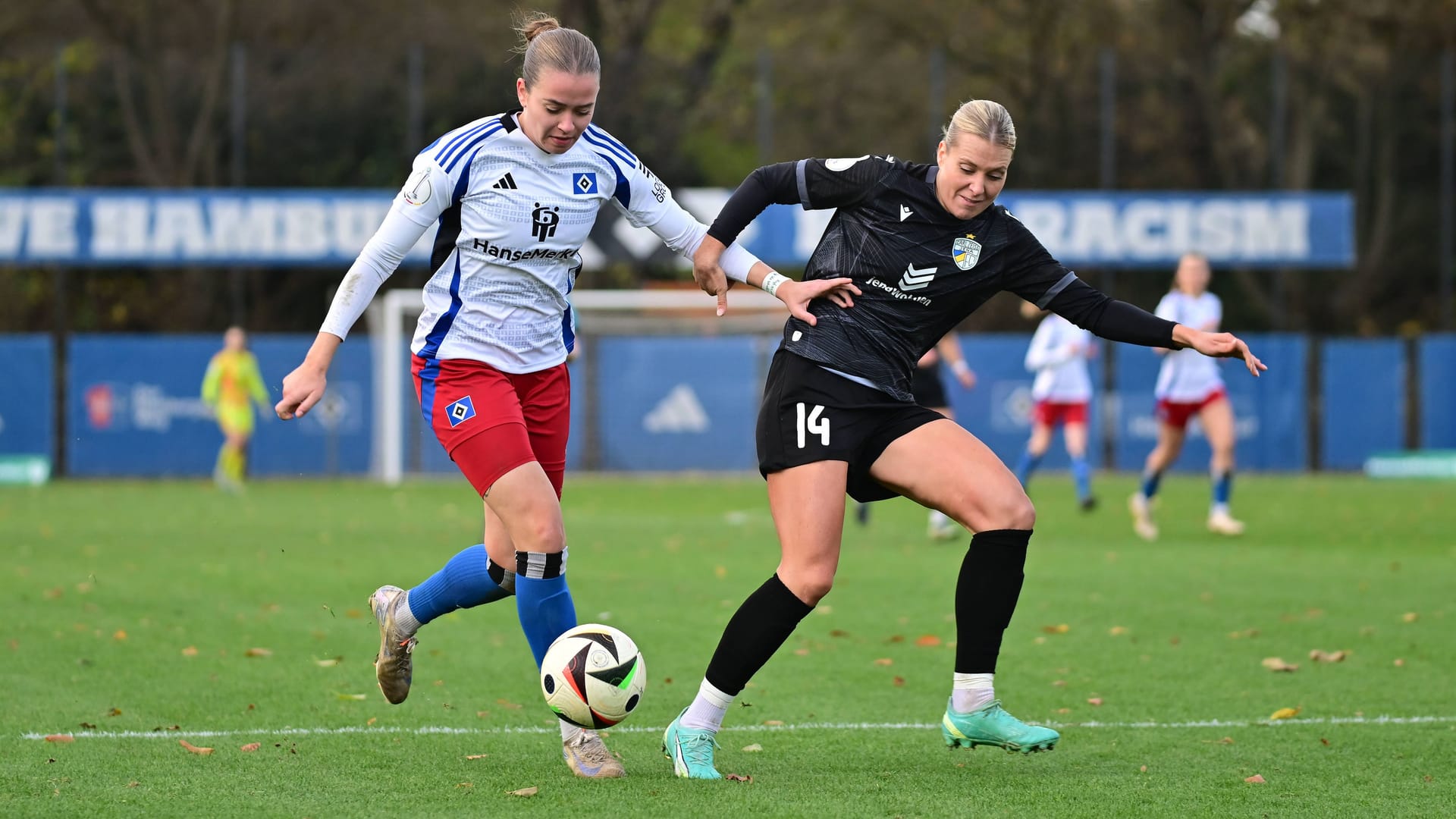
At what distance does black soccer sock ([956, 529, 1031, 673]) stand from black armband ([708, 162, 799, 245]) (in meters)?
1.21

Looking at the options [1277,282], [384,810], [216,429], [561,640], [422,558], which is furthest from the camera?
[1277,282]

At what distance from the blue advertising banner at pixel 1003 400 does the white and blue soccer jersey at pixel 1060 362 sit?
29.5 feet

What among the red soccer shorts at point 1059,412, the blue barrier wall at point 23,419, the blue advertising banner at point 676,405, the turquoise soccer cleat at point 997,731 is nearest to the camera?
the turquoise soccer cleat at point 997,731

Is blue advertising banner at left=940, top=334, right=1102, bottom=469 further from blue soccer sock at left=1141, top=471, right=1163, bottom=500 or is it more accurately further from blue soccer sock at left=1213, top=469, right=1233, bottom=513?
blue soccer sock at left=1141, top=471, right=1163, bottom=500

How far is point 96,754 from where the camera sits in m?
5.52

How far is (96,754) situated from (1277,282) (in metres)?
23.5

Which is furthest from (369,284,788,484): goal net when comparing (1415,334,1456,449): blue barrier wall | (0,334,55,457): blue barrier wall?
(1415,334,1456,449): blue barrier wall

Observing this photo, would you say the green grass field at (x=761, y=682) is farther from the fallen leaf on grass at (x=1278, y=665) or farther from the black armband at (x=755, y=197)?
the black armband at (x=755, y=197)

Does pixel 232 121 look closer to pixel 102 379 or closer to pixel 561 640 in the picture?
pixel 102 379

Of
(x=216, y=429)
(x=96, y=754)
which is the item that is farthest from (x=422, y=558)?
(x=216, y=429)

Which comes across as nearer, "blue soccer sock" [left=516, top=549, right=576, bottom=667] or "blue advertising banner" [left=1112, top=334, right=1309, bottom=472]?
"blue soccer sock" [left=516, top=549, right=576, bottom=667]

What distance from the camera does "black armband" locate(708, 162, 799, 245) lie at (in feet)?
18.0

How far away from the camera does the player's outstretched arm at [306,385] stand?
4953mm

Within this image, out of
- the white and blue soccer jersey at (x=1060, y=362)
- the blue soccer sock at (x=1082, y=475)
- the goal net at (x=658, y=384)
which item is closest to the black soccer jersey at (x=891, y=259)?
the white and blue soccer jersey at (x=1060, y=362)
